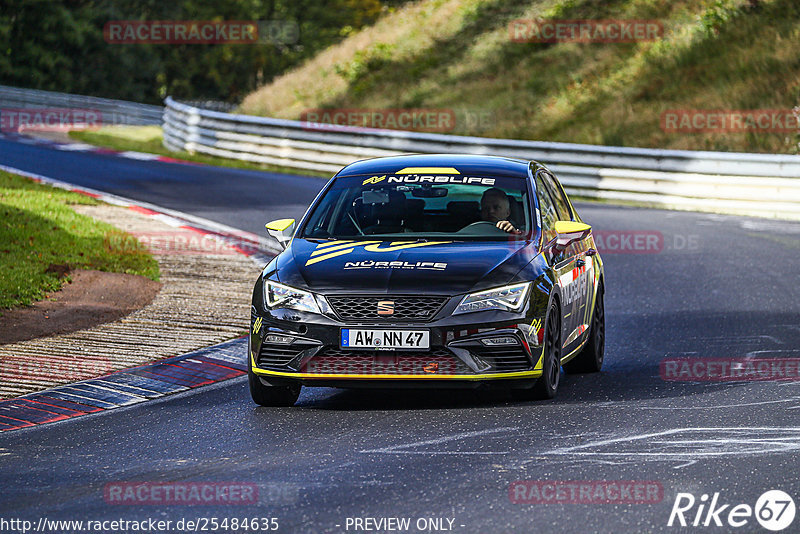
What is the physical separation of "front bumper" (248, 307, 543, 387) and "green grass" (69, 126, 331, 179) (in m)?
20.3

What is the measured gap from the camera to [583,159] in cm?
2559

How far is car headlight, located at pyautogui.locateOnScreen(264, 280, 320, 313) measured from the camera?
8.36 metres

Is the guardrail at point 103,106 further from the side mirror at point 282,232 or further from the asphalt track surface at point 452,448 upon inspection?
the side mirror at point 282,232

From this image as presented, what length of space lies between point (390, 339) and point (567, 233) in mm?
1810

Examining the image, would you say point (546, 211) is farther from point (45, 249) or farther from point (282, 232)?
point (45, 249)

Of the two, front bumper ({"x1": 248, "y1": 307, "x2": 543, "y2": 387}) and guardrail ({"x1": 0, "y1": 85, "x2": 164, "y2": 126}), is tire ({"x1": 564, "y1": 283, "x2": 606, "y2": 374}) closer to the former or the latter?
front bumper ({"x1": 248, "y1": 307, "x2": 543, "y2": 387})

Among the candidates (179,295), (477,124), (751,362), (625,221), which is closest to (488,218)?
(751,362)

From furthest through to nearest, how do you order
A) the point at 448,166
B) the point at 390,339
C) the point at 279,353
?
1. the point at 448,166
2. the point at 279,353
3. the point at 390,339

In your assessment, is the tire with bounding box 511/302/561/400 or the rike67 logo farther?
the tire with bounding box 511/302/561/400

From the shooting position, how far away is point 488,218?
30.9ft

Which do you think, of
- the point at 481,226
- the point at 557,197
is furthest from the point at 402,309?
the point at 557,197

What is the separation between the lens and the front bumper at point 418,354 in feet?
26.8

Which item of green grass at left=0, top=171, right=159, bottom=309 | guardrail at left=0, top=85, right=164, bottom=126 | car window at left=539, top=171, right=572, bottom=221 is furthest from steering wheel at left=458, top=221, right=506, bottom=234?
guardrail at left=0, top=85, right=164, bottom=126

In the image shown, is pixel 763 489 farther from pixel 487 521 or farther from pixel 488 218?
pixel 488 218
